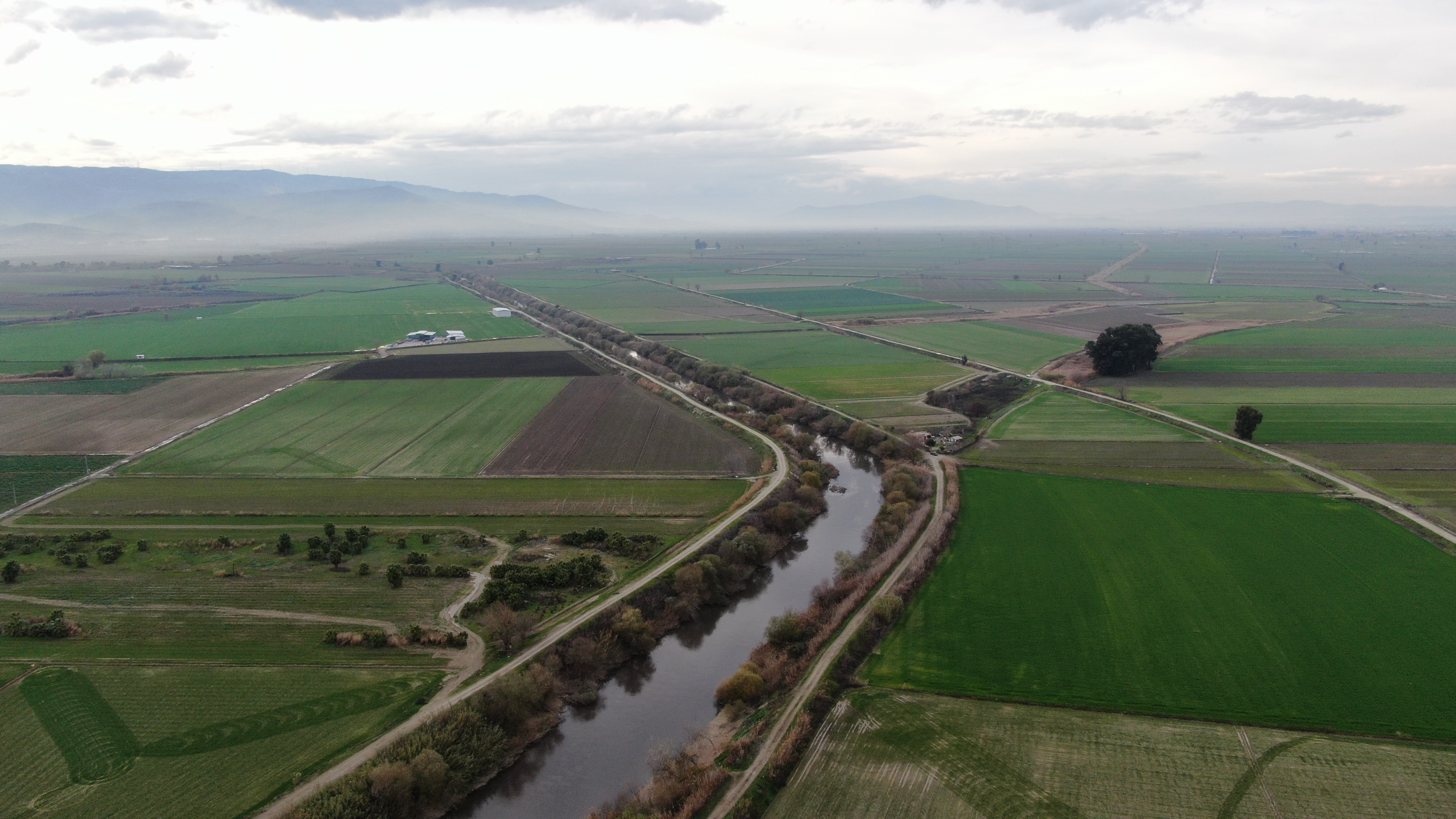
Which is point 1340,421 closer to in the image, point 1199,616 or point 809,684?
point 1199,616

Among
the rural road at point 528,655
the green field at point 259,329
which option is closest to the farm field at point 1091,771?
the rural road at point 528,655

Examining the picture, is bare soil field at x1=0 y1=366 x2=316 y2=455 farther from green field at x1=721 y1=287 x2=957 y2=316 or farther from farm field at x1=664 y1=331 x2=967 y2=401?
green field at x1=721 y1=287 x2=957 y2=316

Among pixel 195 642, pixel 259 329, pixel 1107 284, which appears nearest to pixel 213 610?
pixel 195 642

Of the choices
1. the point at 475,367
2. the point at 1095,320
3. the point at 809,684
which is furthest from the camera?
the point at 1095,320

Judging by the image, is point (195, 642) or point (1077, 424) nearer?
point (195, 642)

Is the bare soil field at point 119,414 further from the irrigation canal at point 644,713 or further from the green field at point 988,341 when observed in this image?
the green field at point 988,341

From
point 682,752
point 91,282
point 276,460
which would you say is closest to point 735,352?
point 276,460
